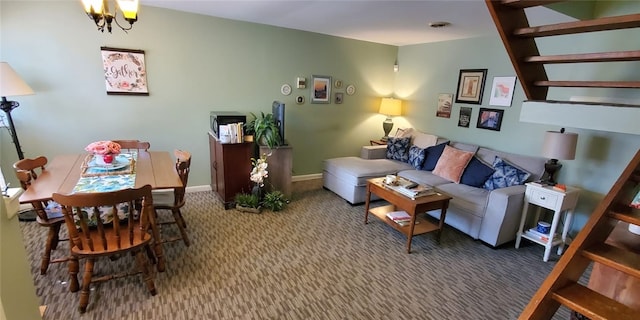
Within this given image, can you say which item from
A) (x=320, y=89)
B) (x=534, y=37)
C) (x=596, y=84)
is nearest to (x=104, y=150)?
(x=320, y=89)

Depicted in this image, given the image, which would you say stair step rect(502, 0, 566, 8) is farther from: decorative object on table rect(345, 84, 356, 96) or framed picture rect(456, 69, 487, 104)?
decorative object on table rect(345, 84, 356, 96)

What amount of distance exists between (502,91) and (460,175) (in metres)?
1.18

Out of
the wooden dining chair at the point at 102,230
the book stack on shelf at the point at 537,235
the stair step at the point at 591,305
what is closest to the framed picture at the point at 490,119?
the book stack on shelf at the point at 537,235

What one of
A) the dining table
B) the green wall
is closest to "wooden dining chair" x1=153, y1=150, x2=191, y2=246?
the dining table

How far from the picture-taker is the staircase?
157cm

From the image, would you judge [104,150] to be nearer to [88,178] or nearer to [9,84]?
[88,178]

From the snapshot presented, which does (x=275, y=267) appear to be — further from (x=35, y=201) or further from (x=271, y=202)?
(x=35, y=201)

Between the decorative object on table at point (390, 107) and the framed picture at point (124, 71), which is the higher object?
the framed picture at point (124, 71)

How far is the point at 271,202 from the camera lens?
12.0 feet

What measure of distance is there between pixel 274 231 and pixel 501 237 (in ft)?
7.64

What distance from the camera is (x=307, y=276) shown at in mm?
2420

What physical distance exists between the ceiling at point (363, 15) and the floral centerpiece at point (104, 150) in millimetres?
1798

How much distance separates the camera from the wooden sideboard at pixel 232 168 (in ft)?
11.3

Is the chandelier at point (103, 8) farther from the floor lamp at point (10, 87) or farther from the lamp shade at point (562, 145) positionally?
the lamp shade at point (562, 145)
